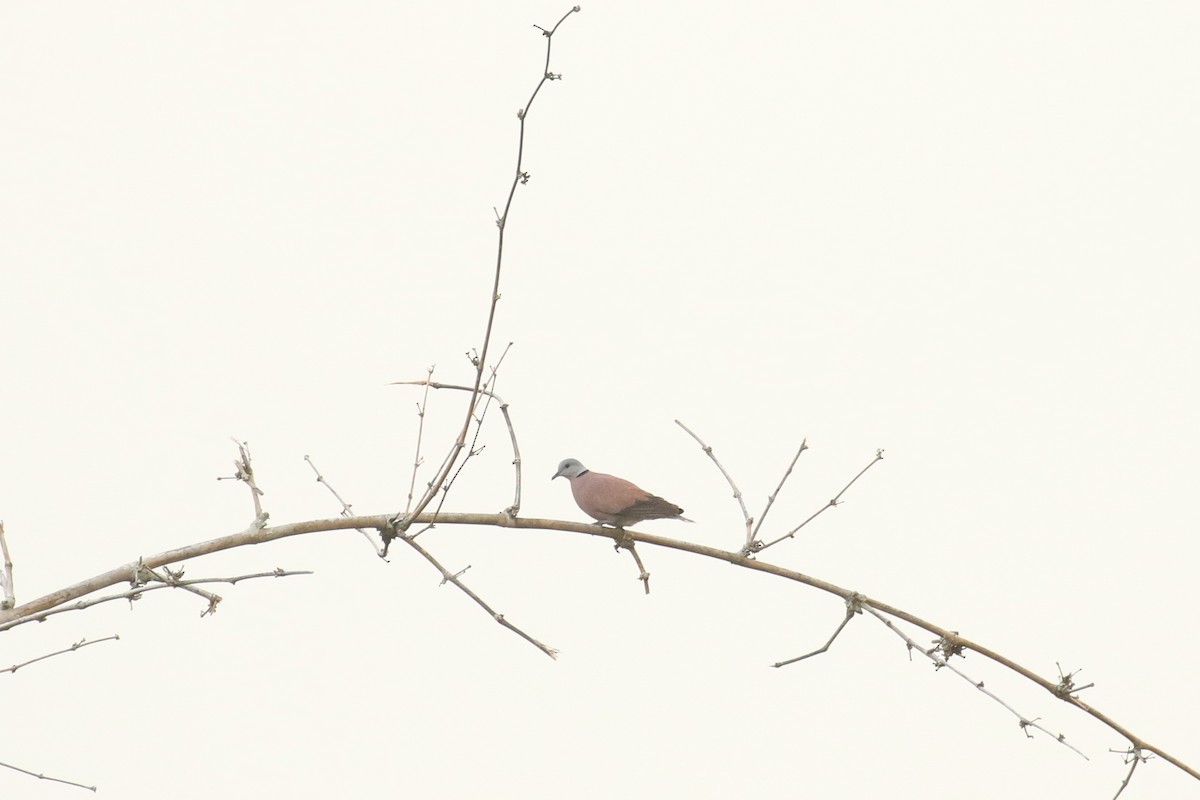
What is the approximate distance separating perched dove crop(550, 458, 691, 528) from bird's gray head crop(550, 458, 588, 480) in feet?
0.69

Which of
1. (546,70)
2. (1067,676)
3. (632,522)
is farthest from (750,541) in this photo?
(546,70)

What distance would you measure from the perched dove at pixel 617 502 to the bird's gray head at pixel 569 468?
21 cm

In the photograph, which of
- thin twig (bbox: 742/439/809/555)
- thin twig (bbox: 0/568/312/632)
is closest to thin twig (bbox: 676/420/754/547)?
thin twig (bbox: 742/439/809/555)

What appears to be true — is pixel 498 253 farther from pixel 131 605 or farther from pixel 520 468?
pixel 131 605

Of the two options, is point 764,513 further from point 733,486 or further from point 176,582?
point 176,582

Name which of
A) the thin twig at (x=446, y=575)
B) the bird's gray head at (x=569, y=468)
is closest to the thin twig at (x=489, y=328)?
the thin twig at (x=446, y=575)

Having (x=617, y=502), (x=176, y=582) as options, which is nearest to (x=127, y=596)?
(x=176, y=582)

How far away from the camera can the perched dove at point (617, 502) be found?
→ 1786 mm

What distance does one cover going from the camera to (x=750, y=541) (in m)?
1.53

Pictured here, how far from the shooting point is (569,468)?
2.14m

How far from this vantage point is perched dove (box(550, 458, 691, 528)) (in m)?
1.79

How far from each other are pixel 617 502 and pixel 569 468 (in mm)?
369

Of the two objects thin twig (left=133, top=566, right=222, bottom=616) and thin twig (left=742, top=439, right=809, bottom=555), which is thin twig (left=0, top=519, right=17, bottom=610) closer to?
thin twig (left=133, top=566, right=222, bottom=616)

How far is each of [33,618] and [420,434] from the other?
0.54m
